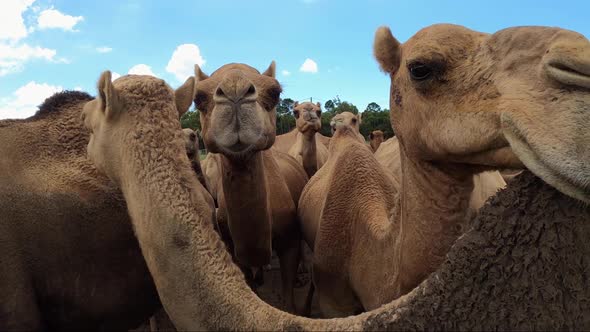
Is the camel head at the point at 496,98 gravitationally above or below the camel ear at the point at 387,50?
below

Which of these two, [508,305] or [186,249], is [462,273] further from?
[186,249]

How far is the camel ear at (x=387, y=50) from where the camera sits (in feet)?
10.9

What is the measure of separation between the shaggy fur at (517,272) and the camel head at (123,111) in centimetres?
161

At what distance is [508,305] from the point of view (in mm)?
1455

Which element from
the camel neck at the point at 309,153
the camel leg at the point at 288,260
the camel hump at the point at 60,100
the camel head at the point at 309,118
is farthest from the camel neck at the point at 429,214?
the camel neck at the point at 309,153

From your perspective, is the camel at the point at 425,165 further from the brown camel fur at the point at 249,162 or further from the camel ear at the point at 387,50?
the brown camel fur at the point at 249,162

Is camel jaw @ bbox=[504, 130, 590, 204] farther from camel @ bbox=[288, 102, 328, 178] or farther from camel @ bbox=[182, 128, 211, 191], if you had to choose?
camel @ bbox=[288, 102, 328, 178]

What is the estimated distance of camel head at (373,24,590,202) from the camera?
1.73 meters

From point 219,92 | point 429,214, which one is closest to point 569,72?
point 429,214

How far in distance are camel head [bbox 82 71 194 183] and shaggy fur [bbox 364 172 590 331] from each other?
1609mm

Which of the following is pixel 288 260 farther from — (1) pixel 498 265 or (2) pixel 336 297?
(1) pixel 498 265

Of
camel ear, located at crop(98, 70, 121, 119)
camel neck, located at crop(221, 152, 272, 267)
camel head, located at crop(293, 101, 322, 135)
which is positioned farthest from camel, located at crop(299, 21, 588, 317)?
camel head, located at crop(293, 101, 322, 135)

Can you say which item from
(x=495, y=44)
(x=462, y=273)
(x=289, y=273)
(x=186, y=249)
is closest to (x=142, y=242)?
(x=186, y=249)

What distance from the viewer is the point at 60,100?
12.9 ft
